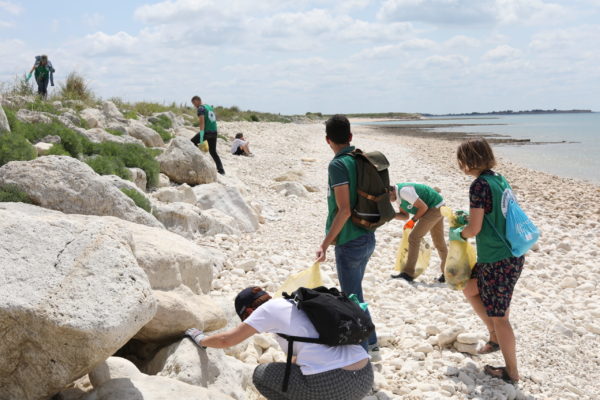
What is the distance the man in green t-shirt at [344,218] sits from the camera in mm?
4383

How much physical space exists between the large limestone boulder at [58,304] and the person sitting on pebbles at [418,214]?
138 inches

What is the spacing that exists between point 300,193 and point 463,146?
337 inches

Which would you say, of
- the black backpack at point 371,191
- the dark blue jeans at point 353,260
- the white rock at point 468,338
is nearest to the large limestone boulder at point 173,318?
the dark blue jeans at point 353,260

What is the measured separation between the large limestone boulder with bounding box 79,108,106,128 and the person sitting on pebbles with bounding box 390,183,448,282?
9.56 meters

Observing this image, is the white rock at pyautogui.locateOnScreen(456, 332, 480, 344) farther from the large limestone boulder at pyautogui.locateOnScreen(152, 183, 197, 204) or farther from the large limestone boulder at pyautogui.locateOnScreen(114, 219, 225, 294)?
the large limestone boulder at pyautogui.locateOnScreen(152, 183, 197, 204)

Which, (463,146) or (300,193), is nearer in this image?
(463,146)

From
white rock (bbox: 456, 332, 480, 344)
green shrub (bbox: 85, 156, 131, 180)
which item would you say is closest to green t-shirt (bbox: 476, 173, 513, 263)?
white rock (bbox: 456, 332, 480, 344)

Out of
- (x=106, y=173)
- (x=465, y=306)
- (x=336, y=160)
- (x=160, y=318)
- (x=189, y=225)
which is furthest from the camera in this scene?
(x=106, y=173)

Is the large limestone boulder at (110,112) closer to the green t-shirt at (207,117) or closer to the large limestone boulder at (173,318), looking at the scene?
the green t-shirt at (207,117)

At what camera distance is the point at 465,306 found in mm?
6344

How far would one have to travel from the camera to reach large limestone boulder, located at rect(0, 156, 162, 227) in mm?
6000

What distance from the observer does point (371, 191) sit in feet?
14.6

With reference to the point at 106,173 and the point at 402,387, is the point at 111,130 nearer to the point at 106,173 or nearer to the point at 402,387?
the point at 106,173

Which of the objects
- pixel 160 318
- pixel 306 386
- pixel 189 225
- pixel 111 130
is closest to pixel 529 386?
pixel 306 386
